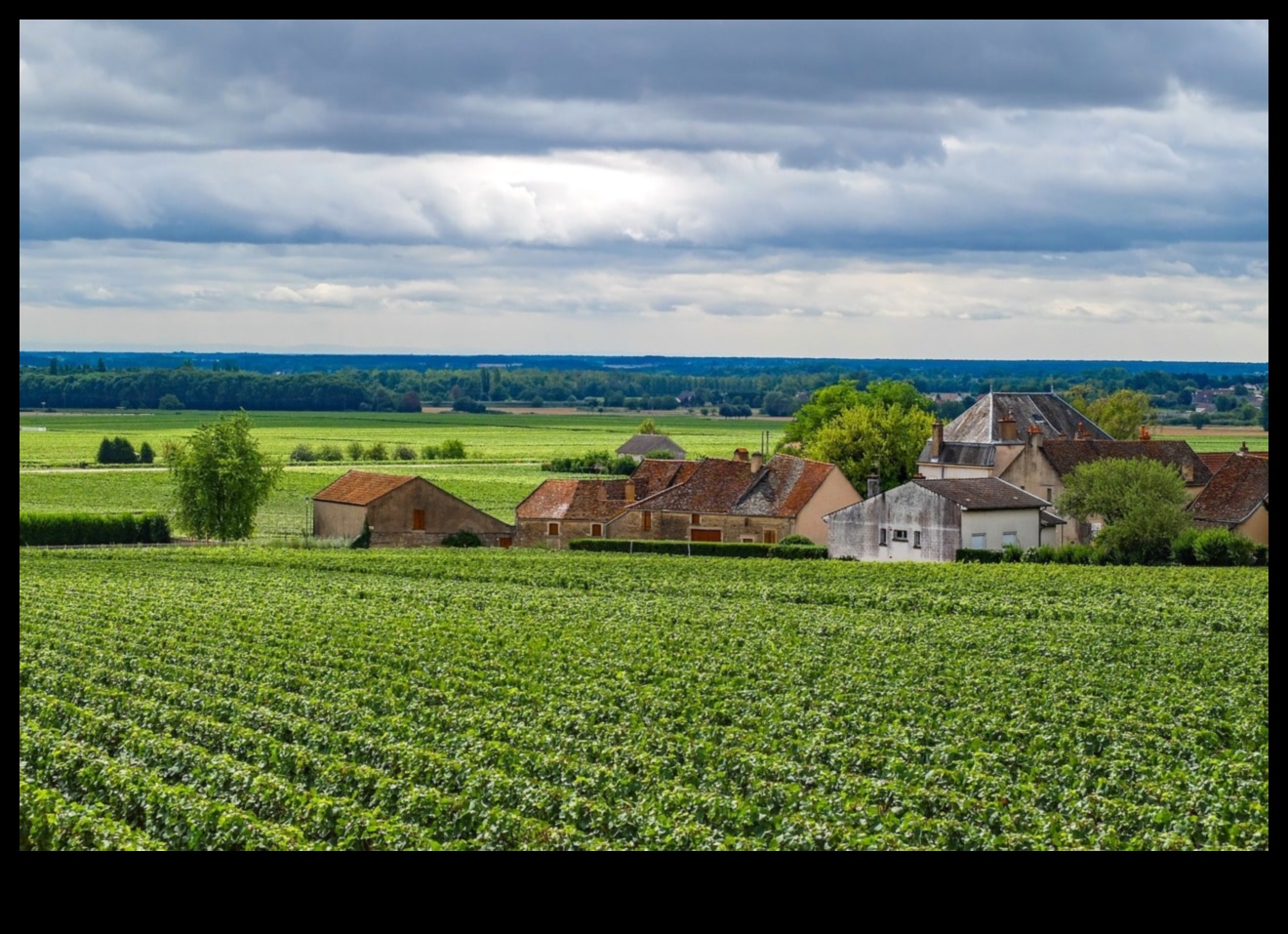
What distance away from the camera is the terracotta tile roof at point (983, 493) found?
5650 centimetres

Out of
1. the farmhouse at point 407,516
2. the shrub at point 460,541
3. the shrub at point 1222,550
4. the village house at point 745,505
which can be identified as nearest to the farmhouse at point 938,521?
the village house at point 745,505

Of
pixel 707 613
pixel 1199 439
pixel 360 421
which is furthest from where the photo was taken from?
pixel 360 421

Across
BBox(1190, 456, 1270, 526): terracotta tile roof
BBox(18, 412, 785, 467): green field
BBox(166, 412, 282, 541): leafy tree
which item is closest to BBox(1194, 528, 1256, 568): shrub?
BBox(1190, 456, 1270, 526): terracotta tile roof

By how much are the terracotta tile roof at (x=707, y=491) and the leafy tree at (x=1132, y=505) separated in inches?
540

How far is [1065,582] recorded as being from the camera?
46781 millimetres

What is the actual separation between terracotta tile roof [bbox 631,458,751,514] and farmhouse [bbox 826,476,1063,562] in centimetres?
606

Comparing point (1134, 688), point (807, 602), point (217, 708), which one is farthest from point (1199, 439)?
point (217, 708)

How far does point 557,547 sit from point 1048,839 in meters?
50.8

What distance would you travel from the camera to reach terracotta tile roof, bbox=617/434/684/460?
11781 centimetres

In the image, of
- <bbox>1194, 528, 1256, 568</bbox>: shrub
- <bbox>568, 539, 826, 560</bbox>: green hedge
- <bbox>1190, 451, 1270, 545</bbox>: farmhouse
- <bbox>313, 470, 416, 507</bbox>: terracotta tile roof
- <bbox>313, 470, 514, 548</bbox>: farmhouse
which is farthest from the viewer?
<bbox>313, 470, 416, 507</bbox>: terracotta tile roof

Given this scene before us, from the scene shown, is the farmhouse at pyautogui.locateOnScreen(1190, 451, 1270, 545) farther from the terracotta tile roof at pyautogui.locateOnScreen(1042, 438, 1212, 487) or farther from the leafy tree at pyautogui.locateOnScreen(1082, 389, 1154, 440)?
the leafy tree at pyautogui.locateOnScreen(1082, 389, 1154, 440)

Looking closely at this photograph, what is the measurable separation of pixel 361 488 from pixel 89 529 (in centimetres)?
1215

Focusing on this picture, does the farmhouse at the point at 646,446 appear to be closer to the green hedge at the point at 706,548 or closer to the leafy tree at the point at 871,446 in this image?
the leafy tree at the point at 871,446
